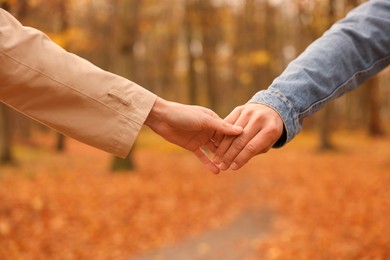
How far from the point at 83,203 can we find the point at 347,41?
6.33 m

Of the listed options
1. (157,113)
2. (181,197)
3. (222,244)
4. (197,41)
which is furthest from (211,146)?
(197,41)

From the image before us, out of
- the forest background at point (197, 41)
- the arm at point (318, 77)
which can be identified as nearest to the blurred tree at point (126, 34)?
the forest background at point (197, 41)

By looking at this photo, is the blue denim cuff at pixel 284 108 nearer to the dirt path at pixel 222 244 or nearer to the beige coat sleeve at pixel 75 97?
the beige coat sleeve at pixel 75 97

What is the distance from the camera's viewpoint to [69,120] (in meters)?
2.29

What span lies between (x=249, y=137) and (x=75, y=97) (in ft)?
3.29

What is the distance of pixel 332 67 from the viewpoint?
2455 millimetres

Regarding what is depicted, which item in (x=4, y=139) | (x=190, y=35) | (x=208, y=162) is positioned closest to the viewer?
(x=208, y=162)

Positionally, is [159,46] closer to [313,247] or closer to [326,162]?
[326,162]

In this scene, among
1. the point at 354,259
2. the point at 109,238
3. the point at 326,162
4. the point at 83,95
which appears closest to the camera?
the point at 83,95

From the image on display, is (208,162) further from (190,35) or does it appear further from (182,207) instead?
(190,35)

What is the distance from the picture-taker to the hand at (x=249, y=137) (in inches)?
93.2

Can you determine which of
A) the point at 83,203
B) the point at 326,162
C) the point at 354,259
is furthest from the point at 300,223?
the point at 326,162

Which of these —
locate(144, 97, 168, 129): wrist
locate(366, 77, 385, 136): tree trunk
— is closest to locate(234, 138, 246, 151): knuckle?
locate(144, 97, 168, 129): wrist

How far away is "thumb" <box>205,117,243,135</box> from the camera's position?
252 cm
